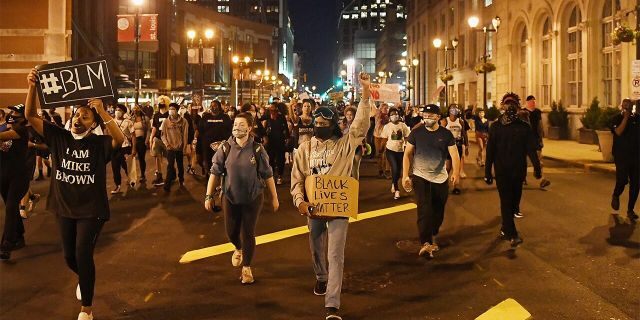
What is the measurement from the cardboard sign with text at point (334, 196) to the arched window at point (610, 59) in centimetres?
2726

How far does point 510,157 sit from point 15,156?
21.1 feet

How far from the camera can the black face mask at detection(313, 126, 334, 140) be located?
5.73 meters

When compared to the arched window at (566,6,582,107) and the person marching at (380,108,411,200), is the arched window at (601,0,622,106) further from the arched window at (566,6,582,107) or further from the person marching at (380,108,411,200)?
the person marching at (380,108,411,200)

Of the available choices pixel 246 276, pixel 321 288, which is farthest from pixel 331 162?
pixel 246 276

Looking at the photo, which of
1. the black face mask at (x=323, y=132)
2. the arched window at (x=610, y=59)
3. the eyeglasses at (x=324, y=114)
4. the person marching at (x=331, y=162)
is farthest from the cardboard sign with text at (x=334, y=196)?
the arched window at (x=610, y=59)

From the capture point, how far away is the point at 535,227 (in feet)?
31.8

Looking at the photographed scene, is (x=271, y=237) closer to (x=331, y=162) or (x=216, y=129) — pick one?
(x=331, y=162)

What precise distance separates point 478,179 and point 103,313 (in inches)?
473

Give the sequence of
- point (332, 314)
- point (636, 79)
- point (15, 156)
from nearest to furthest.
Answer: point (332, 314) < point (15, 156) < point (636, 79)

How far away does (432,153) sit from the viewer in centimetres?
788

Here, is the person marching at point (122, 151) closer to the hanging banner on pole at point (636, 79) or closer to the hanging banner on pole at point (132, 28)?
the hanging banner on pole at point (636, 79)

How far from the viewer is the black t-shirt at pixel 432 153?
310 inches

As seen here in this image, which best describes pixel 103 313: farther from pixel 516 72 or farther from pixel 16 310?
pixel 516 72

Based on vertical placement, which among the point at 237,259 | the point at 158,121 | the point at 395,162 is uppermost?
the point at 158,121
